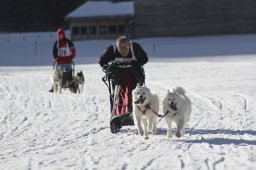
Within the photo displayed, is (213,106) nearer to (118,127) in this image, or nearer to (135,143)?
(118,127)

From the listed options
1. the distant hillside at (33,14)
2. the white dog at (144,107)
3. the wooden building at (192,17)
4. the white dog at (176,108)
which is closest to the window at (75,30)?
the wooden building at (192,17)

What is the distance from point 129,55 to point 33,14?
46.5m

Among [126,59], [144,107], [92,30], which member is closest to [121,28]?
[92,30]

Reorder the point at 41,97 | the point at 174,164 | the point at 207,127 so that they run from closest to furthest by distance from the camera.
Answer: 1. the point at 174,164
2. the point at 207,127
3. the point at 41,97

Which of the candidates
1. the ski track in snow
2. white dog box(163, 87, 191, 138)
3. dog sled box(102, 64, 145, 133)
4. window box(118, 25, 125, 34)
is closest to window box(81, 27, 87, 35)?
window box(118, 25, 125, 34)

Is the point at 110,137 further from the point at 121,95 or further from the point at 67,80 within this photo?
the point at 67,80

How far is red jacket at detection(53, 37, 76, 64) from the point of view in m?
15.0

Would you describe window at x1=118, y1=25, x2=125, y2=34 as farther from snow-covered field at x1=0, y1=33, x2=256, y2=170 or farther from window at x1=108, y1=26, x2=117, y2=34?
snow-covered field at x1=0, y1=33, x2=256, y2=170

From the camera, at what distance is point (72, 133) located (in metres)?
8.38

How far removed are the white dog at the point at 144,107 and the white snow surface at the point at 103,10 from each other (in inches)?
1283

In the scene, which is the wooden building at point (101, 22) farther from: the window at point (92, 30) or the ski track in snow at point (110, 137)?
the ski track in snow at point (110, 137)

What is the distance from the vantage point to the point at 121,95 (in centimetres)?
859

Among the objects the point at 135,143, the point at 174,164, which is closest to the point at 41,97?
the point at 135,143

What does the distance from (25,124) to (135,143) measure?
8.56 ft
